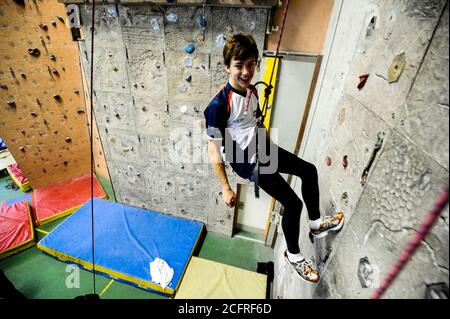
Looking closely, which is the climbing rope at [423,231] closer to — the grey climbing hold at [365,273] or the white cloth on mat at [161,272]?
the grey climbing hold at [365,273]

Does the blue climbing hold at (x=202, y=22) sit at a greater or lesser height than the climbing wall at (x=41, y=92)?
greater

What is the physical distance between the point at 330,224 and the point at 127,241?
12.0 feet

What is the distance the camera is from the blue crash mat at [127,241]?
140 inches

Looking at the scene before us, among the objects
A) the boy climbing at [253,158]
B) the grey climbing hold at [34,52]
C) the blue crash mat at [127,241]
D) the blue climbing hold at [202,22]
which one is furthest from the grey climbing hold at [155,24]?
the blue crash mat at [127,241]

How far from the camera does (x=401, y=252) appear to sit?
0.96 metres

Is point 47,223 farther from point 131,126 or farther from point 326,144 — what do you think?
point 326,144

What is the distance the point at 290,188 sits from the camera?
1.58 m

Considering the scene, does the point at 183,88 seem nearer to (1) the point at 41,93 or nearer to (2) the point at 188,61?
(2) the point at 188,61

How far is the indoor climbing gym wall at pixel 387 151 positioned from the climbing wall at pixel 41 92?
16.9 ft

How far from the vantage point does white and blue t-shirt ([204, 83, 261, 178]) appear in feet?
4.98

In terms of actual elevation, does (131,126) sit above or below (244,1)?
below

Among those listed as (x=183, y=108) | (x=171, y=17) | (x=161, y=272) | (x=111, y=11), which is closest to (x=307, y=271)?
(x=161, y=272)

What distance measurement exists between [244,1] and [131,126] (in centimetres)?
264

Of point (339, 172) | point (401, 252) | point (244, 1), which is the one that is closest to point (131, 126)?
point (244, 1)
